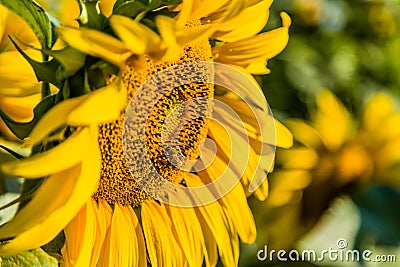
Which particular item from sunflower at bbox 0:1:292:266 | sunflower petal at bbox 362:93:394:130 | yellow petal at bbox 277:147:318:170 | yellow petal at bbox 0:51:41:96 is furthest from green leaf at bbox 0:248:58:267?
sunflower petal at bbox 362:93:394:130

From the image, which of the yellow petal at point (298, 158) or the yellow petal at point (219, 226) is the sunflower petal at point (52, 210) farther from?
the yellow petal at point (298, 158)

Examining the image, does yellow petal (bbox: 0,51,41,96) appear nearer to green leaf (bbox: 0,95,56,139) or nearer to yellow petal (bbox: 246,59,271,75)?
green leaf (bbox: 0,95,56,139)

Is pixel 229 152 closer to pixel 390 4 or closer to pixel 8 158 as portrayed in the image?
pixel 8 158

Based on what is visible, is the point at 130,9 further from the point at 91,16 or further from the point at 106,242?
the point at 106,242

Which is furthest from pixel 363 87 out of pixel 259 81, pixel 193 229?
pixel 193 229

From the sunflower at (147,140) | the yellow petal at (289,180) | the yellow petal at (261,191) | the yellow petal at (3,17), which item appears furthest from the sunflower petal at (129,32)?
the yellow petal at (289,180)
